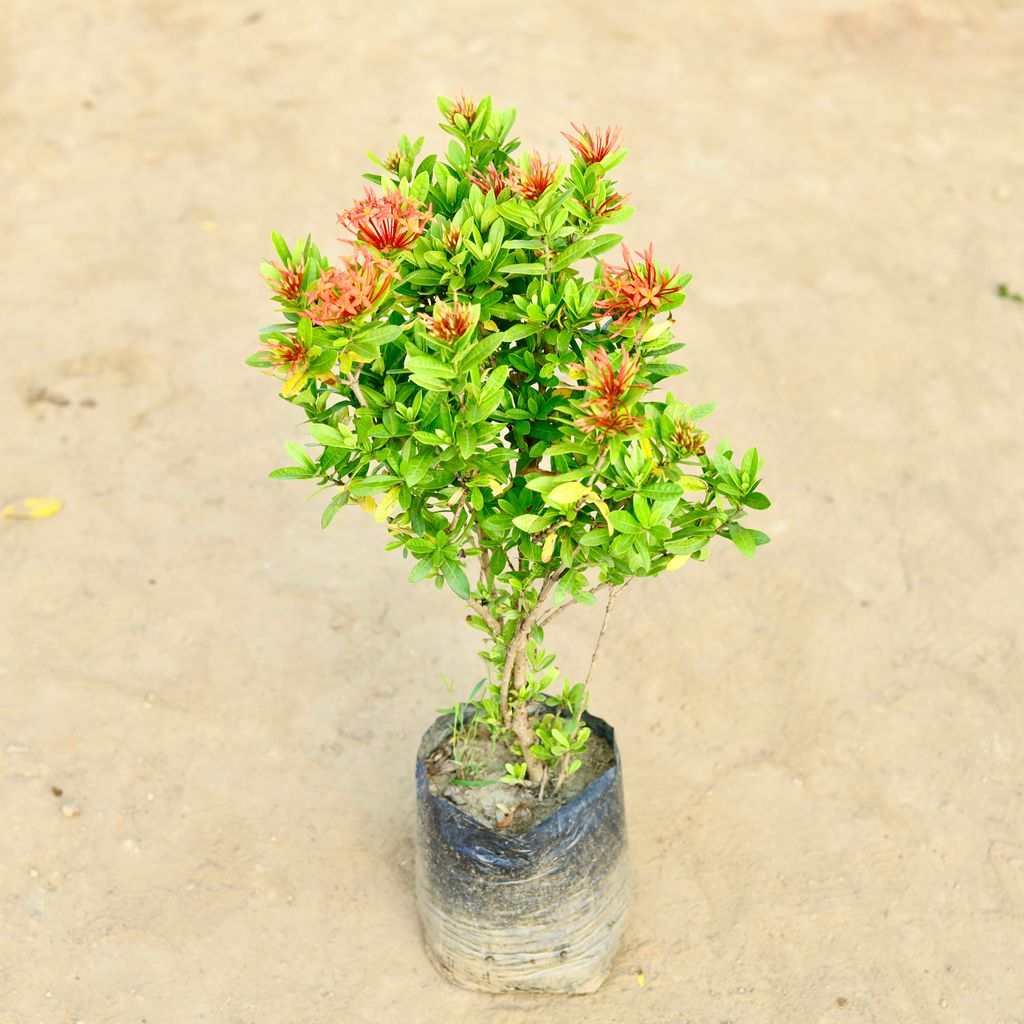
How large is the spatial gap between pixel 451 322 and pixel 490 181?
16.2 inches

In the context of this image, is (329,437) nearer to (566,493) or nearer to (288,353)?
(288,353)

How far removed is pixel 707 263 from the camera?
558 cm

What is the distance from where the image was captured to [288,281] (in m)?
2.07

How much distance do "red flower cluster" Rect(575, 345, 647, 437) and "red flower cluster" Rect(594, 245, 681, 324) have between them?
0.12 metres

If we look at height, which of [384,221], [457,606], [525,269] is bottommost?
[457,606]

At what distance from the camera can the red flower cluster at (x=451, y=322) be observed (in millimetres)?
2049

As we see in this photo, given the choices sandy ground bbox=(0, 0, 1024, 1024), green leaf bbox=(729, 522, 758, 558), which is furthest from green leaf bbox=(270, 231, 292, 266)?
sandy ground bbox=(0, 0, 1024, 1024)

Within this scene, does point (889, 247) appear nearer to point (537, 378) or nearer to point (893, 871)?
point (893, 871)

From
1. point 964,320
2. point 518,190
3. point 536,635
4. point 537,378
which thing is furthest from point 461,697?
point 964,320

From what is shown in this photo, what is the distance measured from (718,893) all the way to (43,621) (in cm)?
235

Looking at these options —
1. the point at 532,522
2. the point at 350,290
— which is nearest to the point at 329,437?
the point at 350,290

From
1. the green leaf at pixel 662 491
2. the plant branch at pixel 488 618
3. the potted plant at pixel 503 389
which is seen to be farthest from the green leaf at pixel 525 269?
the plant branch at pixel 488 618

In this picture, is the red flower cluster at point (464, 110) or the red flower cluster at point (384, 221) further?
the red flower cluster at point (464, 110)

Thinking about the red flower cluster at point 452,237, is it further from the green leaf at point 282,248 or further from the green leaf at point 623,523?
the green leaf at point 623,523
